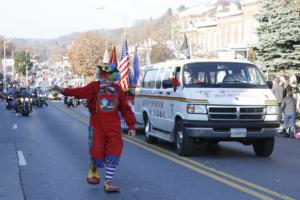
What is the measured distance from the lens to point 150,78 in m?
15.9

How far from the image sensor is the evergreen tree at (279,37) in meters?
29.9

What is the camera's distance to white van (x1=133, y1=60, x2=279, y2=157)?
39.7 ft

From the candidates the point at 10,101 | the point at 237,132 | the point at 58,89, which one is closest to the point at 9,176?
the point at 58,89

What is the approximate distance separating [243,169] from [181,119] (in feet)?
7.24

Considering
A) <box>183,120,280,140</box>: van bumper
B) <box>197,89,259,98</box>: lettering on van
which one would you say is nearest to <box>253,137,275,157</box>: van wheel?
<box>183,120,280,140</box>: van bumper

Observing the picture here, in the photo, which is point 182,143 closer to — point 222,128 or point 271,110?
point 222,128

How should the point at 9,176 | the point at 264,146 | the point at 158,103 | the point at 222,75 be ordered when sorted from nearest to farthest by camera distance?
the point at 9,176 < the point at 264,146 < the point at 222,75 < the point at 158,103

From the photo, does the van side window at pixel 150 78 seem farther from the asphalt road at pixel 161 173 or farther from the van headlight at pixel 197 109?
the van headlight at pixel 197 109

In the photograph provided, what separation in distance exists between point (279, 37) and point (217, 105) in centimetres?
1906

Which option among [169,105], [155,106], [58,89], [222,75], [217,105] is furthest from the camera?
[155,106]

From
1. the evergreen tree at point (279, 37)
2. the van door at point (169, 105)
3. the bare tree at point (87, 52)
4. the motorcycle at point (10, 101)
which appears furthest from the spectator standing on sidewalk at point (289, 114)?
the bare tree at point (87, 52)

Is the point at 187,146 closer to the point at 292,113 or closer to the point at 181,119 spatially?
the point at 181,119

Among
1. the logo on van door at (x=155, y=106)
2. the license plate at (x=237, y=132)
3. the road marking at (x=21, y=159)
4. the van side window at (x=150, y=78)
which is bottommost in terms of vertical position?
the road marking at (x=21, y=159)

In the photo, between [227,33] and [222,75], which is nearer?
[222,75]
